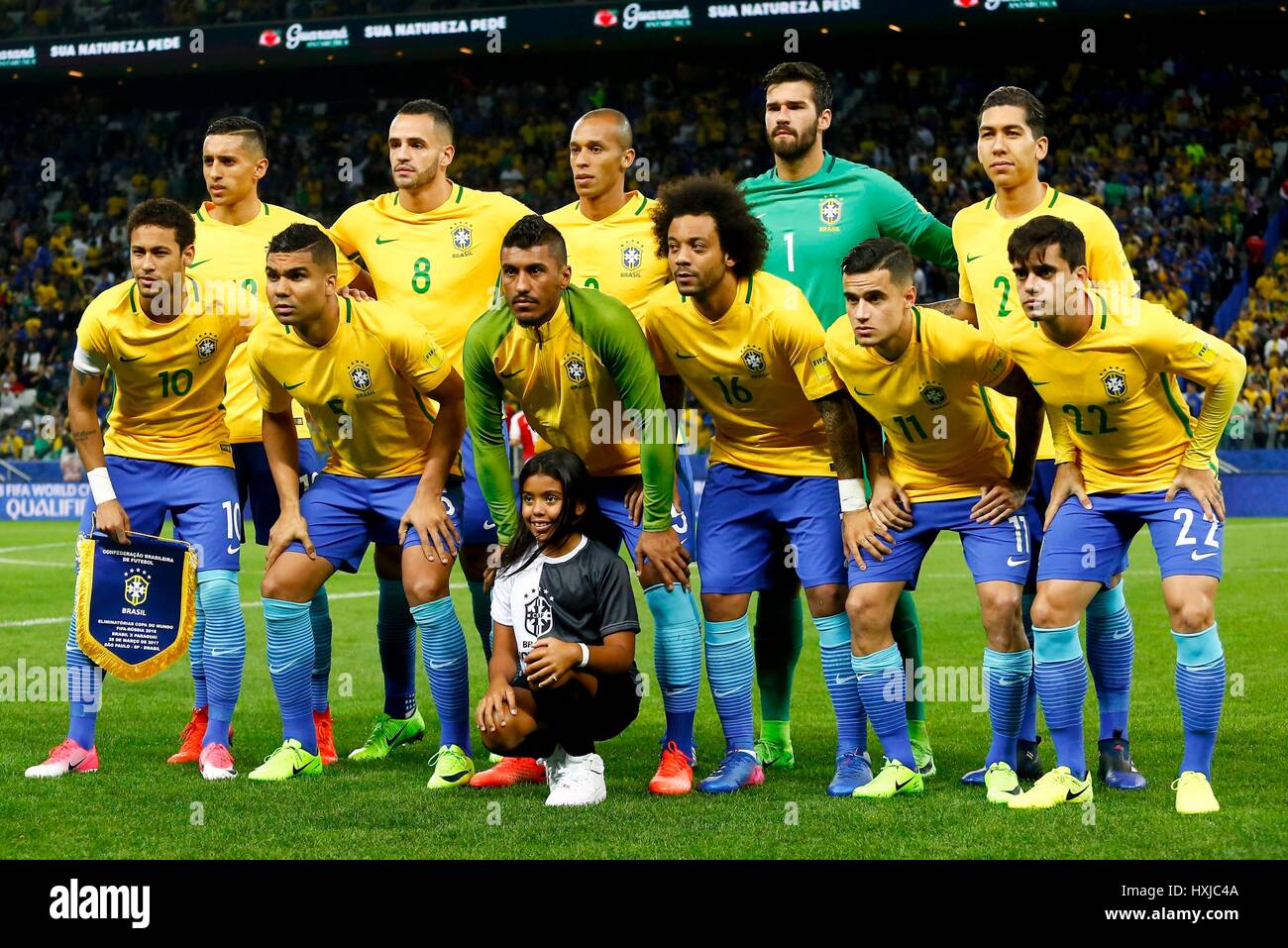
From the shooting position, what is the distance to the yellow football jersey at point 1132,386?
5.54 metres

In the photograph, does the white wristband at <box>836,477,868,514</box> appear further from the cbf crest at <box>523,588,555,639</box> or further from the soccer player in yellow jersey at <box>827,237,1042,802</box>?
the cbf crest at <box>523,588,555,639</box>

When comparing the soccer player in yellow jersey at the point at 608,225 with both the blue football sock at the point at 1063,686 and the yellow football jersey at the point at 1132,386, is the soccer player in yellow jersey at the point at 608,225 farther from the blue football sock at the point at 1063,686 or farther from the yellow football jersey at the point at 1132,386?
the blue football sock at the point at 1063,686

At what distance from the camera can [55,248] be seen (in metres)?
30.0

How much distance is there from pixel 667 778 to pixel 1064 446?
6.52 ft

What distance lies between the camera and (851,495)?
5996 mm

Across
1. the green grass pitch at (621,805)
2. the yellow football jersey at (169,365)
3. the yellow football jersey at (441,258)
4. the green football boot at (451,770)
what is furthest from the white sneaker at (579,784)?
the yellow football jersey at (169,365)

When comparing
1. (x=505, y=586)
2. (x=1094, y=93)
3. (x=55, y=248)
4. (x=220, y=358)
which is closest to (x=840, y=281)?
(x=505, y=586)

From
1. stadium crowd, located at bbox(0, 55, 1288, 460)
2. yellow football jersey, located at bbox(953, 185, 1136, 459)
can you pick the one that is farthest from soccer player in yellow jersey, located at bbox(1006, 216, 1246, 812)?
stadium crowd, located at bbox(0, 55, 1288, 460)

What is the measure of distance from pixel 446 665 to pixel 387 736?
0.94 meters

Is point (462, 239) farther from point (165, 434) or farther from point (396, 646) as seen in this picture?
point (396, 646)

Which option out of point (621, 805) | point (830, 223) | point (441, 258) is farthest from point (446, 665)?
point (830, 223)

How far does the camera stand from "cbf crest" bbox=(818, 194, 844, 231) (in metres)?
6.80

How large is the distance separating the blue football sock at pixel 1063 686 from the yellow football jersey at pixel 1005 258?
1.02 meters
